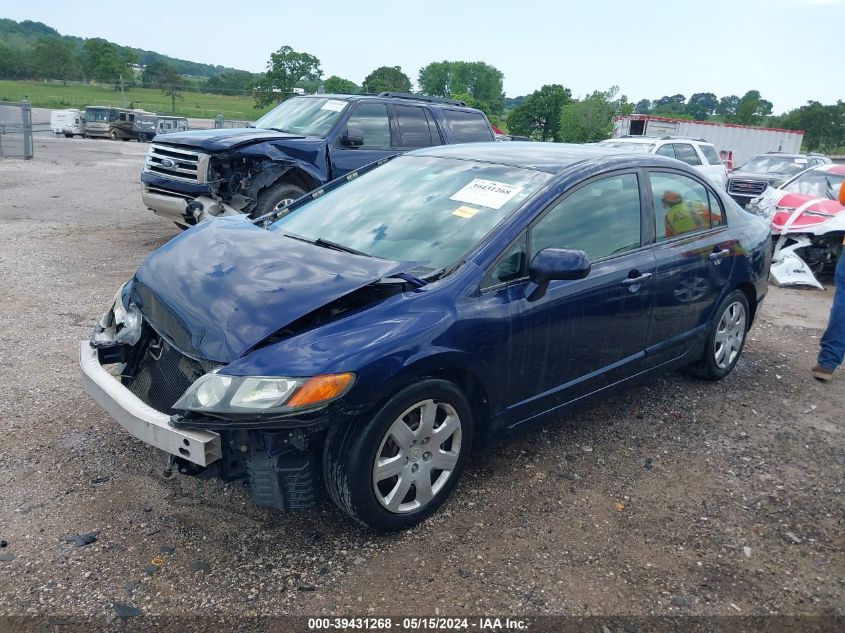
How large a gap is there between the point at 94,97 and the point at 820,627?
87.5 m

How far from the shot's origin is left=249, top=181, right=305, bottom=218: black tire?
7832 mm

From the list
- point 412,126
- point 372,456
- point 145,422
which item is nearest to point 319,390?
point 372,456

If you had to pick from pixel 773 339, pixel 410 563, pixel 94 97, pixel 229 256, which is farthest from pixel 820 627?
pixel 94 97

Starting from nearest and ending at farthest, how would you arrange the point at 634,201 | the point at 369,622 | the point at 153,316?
the point at 369,622 < the point at 153,316 < the point at 634,201

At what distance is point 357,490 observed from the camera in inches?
113

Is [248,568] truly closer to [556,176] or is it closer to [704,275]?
[556,176]

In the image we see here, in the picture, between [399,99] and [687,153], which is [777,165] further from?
[399,99]

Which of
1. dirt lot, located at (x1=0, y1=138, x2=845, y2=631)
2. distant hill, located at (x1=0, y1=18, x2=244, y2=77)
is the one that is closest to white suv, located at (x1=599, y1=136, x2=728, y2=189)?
dirt lot, located at (x1=0, y1=138, x2=845, y2=631)

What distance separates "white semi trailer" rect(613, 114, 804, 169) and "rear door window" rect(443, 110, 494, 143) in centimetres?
2218

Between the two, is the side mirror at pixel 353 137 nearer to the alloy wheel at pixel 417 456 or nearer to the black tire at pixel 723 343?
the black tire at pixel 723 343

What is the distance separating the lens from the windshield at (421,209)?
345 centimetres

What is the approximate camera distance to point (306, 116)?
29.3 feet

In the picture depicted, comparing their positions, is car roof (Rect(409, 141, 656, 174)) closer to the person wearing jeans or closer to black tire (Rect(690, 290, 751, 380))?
black tire (Rect(690, 290, 751, 380))

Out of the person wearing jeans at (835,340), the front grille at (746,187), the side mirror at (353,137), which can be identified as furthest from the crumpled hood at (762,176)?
the person wearing jeans at (835,340)
